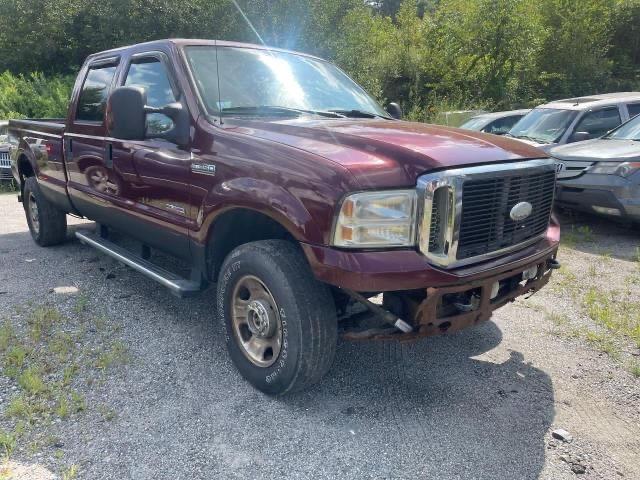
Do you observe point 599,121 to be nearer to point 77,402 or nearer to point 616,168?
point 616,168

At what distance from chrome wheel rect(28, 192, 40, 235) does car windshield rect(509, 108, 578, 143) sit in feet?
24.2

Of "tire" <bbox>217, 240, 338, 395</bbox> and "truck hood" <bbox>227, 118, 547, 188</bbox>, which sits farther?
"tire" <bbox>217, 240, 338, 395</bbox>

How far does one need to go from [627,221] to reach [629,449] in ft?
16.3

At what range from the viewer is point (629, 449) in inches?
105

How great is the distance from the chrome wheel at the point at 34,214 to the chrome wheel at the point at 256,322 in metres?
4.03

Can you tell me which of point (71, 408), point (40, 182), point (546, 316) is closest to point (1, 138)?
point (40, 182)

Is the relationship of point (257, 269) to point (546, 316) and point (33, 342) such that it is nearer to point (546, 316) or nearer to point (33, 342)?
point (33, 342)

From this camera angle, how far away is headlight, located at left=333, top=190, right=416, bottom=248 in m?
2.49

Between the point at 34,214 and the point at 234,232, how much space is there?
404cm

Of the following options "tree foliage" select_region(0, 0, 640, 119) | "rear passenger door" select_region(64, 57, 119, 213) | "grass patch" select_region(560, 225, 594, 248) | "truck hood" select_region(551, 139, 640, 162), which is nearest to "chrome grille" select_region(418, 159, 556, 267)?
"rear passenger door" select_region(64, 57, 119, 213)

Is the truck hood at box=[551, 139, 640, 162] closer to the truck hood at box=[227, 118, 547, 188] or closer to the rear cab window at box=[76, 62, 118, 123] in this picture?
the truck hood at box=[227, 118, 547, 188]

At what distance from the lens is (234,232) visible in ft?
11.1

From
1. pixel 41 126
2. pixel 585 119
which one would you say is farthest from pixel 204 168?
pixel 585 119

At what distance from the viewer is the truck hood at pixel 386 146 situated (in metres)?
2.55
